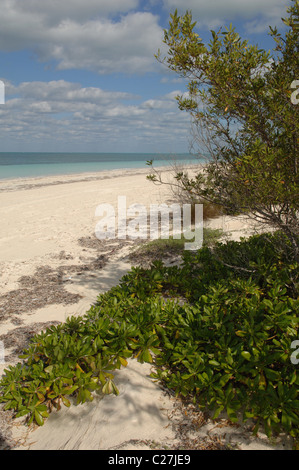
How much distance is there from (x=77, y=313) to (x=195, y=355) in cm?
248

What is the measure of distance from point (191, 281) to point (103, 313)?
1653 mm

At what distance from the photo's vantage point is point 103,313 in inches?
161

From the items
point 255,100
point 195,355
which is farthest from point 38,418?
point 255,100

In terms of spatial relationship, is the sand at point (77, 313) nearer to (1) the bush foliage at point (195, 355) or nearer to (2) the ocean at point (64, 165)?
(1) the bush foliage at point (195, 355)

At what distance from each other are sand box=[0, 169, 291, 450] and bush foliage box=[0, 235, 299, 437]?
136 millimetres

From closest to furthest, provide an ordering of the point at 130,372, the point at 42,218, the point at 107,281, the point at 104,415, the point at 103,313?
the point at 104,415 < the point at 130,372 < the point at 103,313 < the point at 107,281 < the point at 42,218

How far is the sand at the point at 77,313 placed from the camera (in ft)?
9.12

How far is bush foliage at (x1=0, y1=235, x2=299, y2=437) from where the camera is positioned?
9.29 ft

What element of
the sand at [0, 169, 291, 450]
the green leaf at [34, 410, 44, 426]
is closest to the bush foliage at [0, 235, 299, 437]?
the green leaf at [34, 410, 44, 426]

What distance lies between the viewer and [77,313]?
5129 millimetres

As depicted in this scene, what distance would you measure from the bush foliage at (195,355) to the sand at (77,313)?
0.14m

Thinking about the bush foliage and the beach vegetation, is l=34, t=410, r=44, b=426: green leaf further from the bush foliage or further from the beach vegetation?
the beach vegetation
